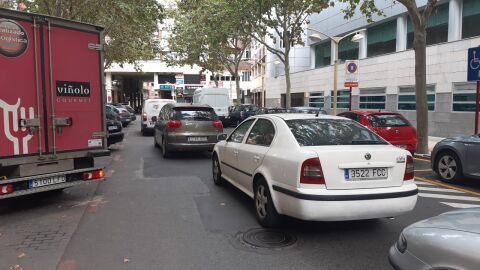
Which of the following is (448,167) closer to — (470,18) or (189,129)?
(189,129)

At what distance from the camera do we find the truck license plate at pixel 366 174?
470 centimetres

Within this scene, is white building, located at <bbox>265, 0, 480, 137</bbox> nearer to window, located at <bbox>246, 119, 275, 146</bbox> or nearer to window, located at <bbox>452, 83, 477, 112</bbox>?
window, located at <bbox>452, 83, 477, 112</bbox>

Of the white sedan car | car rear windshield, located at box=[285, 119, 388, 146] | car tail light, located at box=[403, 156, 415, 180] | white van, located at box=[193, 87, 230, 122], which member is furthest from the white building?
the white sedan car

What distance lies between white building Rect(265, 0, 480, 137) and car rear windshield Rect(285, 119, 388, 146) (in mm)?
13416

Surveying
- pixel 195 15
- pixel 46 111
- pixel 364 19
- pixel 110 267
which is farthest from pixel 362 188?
pixel 195 15

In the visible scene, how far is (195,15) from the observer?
32.2 meters

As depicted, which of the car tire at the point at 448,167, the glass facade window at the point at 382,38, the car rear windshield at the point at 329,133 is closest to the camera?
the car rear windshield at the point at 329,133

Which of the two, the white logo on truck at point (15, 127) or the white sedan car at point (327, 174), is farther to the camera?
the white logo on truck at point (15, 127)

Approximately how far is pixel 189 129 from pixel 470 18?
1328 cm

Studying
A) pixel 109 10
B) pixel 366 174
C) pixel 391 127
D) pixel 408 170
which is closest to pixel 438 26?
pixel 391 127

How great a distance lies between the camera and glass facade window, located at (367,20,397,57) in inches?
878

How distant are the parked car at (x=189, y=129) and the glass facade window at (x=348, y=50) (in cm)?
1705

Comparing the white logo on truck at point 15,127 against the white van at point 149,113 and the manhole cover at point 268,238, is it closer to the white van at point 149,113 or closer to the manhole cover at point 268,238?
the manhole cover at point 268,238

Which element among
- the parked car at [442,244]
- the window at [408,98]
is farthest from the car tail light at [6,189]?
the window at [408,98]
